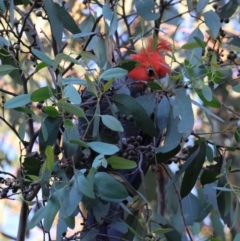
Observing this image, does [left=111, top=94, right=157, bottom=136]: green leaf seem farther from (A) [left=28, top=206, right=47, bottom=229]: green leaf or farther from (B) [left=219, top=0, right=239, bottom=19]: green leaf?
(B) [left=219, top=0, right=239, bottom=19]: green leaf

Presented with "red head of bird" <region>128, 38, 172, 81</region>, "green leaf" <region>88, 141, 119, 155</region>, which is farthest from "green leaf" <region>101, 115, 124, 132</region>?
"red head of bird" <region>128, 38, 172, 81</region>

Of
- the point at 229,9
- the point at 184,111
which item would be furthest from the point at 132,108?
the point at 229,9

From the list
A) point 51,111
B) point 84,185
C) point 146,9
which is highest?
point 146,9

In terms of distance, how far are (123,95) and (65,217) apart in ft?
1.04

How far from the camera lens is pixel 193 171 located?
1444mm

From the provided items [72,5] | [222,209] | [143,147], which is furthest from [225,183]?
[72,5]

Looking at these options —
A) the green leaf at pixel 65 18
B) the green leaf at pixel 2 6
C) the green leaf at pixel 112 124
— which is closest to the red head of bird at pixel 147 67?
the green leaf at pixel 65 18

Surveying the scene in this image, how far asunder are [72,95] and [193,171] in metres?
0.46

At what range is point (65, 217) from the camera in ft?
3.83

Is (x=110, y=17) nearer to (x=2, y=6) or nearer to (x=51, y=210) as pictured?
(x=2, y=6)

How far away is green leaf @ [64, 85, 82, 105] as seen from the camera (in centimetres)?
111

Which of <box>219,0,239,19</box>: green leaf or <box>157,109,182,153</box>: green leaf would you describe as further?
<box>219,0,239,19</box>: green leaf

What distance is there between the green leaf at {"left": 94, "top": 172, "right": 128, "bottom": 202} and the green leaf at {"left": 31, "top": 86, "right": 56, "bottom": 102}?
7.3 inches

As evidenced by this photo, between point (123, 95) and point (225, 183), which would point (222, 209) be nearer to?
point (225, 183)
